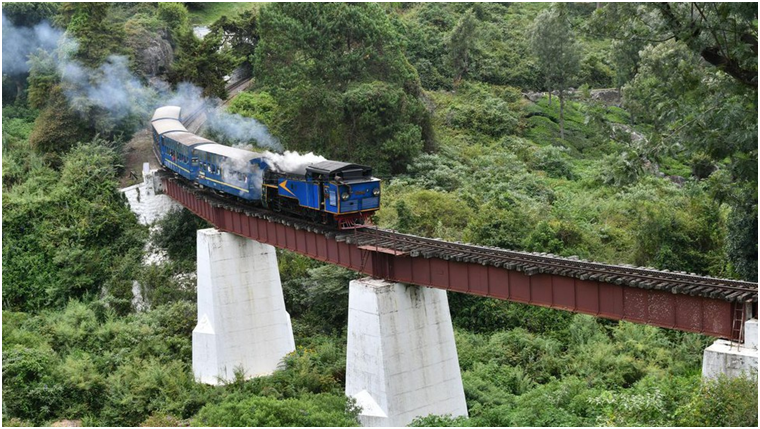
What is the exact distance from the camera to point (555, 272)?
2061cm

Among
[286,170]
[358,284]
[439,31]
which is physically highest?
[439,31]

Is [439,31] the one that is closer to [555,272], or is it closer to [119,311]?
[119,311]

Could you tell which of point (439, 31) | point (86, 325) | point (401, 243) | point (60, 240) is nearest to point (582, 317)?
point (401, 243)

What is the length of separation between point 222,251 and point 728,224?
17857mm

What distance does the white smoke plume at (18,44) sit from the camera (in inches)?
2356

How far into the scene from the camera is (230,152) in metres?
32.3

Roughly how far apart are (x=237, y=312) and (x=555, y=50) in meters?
35.6

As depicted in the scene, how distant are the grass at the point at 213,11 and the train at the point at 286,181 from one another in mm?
39723

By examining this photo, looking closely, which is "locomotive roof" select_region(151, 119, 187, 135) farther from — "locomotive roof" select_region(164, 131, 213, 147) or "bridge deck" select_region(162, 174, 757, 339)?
"bridge deck" select_region(162, 174, 757, 339)

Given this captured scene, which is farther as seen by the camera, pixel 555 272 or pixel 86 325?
pixel 86 325

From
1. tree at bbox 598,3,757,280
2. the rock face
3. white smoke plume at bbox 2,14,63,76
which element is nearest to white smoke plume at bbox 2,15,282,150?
the rock face

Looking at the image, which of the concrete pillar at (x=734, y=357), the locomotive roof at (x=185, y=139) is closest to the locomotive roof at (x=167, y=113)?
the locomotive roof at (x=185, y=139)

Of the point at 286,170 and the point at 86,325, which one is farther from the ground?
the point at 286,170

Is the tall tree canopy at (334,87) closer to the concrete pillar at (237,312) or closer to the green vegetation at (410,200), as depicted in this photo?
the green vegetation at (410,200)
